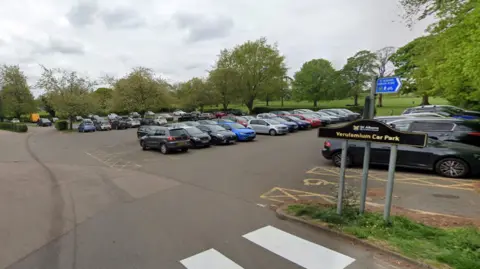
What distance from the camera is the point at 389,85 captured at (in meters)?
4.84

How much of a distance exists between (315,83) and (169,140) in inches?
1748

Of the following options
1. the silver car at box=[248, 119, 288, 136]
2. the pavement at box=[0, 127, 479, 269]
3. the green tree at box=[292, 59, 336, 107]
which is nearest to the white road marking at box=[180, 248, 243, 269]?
the pavement at box=[0, 127, 479, 269]

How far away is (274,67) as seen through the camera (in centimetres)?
4616

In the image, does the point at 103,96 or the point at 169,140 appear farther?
the point at 103,96

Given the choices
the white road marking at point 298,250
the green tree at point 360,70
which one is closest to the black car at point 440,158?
the white road marking at point 298,250

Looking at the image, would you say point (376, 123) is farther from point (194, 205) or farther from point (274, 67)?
point (274, 67)

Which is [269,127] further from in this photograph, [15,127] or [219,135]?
[15,127]

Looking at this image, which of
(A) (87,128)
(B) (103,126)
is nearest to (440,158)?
(A) (87,128)

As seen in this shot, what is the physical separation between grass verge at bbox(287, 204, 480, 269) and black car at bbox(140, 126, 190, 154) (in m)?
11.3

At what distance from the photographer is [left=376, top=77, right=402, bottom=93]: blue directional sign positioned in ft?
15.6

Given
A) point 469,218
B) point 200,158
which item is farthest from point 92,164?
point 469,218

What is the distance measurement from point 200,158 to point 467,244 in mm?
11461

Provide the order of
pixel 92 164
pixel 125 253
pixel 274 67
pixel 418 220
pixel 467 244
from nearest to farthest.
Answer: pixel 467 244, pixel 125 253, pixel 418 220, pixel 92 164, pixel 274 67

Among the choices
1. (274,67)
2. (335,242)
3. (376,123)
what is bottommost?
(335,242)
